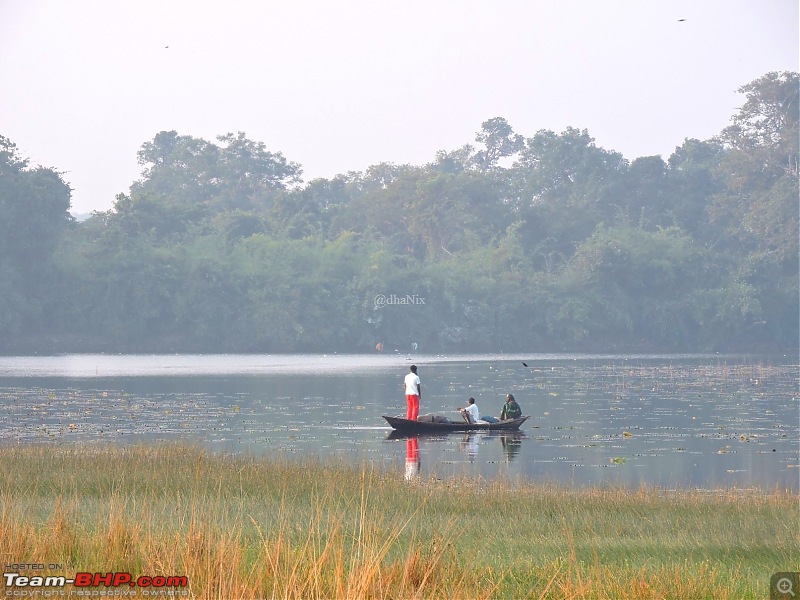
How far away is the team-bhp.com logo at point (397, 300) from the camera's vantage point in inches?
4013

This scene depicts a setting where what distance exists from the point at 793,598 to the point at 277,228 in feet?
344

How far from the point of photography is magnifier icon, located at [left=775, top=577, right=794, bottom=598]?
9.71 metres

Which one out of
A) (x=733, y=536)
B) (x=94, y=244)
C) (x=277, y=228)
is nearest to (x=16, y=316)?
(x=94, y=244)

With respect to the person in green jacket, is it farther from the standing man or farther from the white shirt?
the white shirt

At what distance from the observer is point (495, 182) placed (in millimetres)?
121625

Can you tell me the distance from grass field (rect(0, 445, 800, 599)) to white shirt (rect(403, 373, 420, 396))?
10.4 metres

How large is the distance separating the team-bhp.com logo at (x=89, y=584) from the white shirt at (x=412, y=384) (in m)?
22.9

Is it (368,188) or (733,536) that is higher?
(368,188)

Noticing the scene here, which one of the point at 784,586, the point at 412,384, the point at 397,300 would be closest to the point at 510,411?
the point at 412,384

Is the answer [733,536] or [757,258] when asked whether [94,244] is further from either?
[733,536]

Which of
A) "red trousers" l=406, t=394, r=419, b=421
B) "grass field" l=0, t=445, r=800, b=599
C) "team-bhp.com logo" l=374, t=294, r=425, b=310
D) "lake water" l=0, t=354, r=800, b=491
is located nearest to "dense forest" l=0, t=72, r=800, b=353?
"team-bhp.com logo" l=374, t=294, r=425, b=310

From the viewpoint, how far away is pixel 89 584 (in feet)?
31.5

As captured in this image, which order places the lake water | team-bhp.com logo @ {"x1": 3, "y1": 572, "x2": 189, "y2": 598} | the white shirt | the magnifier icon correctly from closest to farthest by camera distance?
1. team-bhp.com logo @ {"x1": 3, "y1": 572, "x2": 189, "y2": 598}
2. the magnifier icon
3. the lake water
4. the white shirt

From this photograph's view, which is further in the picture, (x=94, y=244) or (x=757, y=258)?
(x=757, y=258)
